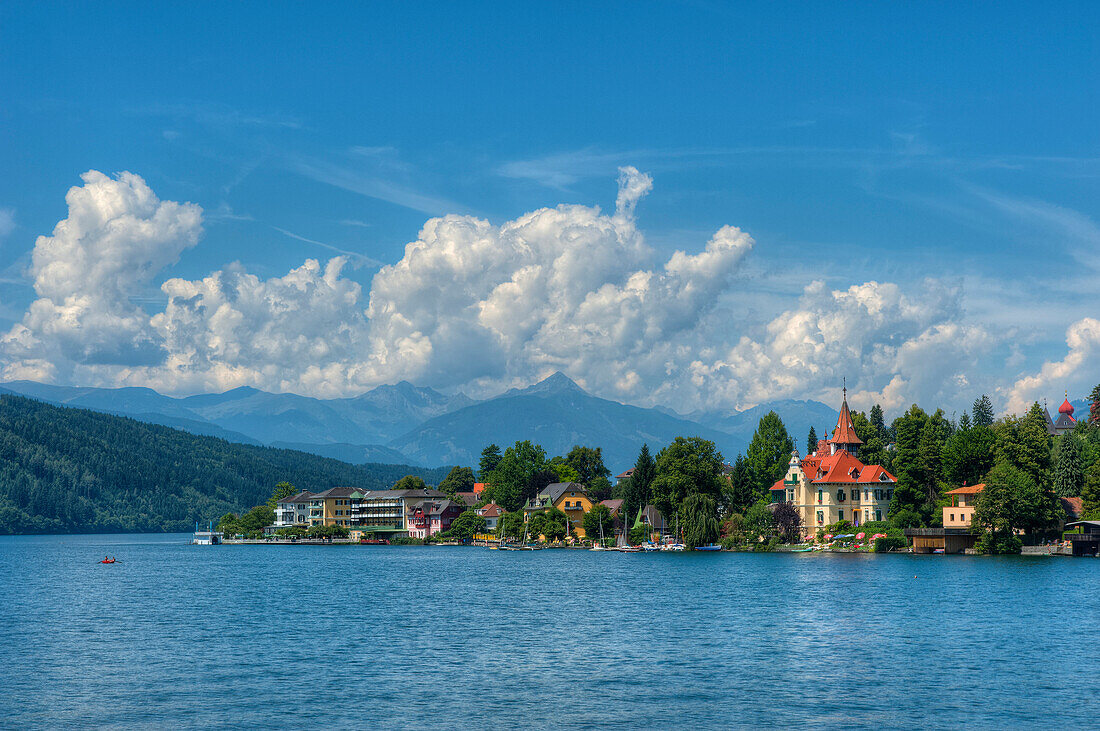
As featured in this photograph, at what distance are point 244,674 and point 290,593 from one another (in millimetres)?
42645

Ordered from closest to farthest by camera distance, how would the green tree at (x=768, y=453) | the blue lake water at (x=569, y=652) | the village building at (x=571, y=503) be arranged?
the blue lake water at (x=569, y=652), the green tree at (x=768, y=453), the village building at (x=571, y=503)

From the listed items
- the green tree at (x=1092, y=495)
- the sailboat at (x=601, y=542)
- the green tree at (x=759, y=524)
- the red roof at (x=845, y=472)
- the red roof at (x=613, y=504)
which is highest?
the red roof at (x=845, y=472)

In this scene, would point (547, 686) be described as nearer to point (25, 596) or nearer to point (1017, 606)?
point (1017, 606)

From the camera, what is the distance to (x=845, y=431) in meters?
156

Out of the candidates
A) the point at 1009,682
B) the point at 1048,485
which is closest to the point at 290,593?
the point at 1009,682

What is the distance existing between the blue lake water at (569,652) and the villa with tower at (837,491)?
4433 cm

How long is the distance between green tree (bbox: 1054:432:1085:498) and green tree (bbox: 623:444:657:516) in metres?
56.8

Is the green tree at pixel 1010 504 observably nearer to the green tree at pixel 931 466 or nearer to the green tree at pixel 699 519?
the green tree at pixel 931 466

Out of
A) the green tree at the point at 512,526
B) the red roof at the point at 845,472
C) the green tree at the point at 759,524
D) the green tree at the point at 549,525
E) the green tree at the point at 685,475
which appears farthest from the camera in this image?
the green tree at the point at 512,526

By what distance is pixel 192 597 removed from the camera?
81625mm

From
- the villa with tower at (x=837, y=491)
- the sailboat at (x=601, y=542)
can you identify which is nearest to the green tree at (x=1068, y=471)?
the villa with tower at (x=837, y=491)

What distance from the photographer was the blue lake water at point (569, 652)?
35.9 m

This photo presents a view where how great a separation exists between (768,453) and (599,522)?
2982cm

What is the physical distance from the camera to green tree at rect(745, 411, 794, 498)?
151000 millimetres
